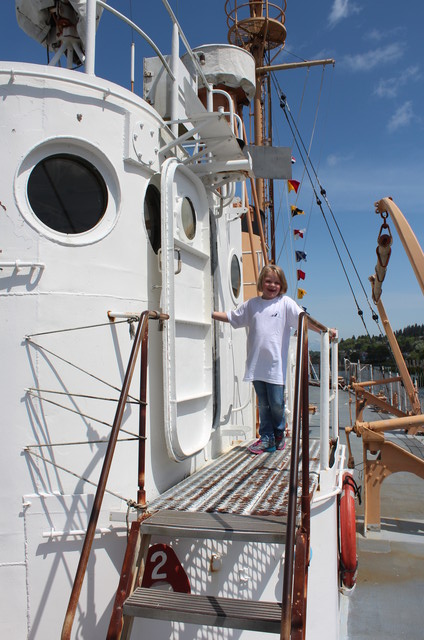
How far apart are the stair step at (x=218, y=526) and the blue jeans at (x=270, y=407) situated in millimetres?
1615

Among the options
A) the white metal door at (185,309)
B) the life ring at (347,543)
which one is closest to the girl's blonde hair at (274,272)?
the white metal door at (185,309)

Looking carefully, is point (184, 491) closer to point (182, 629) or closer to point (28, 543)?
point (182, 629)

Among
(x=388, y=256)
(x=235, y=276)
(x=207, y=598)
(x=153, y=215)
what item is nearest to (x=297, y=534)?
(x=207, y=598)

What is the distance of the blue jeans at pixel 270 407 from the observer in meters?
4.53

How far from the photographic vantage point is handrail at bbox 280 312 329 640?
214 cm

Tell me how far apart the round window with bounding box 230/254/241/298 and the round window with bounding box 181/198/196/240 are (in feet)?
5.40

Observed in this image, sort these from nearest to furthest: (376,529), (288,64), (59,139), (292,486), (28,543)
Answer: (292,486)
(28,543)
(59,139)
(376,529)
(288,64)

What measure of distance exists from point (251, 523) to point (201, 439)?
1.55 m

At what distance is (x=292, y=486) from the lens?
2359 millimetres

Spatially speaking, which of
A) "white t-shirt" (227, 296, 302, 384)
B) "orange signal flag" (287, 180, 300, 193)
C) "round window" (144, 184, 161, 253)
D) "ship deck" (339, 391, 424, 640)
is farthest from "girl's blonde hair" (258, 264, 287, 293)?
"orange signal flag" (287, 180, 300, 193)

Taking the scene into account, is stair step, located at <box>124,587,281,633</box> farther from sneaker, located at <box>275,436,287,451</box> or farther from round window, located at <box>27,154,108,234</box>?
sneaker, located at <box>275,436,287,451</box>

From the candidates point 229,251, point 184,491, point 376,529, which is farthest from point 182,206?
point 376,529

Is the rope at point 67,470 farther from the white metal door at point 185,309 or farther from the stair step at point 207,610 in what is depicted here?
the stair step at point 207,610

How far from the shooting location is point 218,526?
282cm
